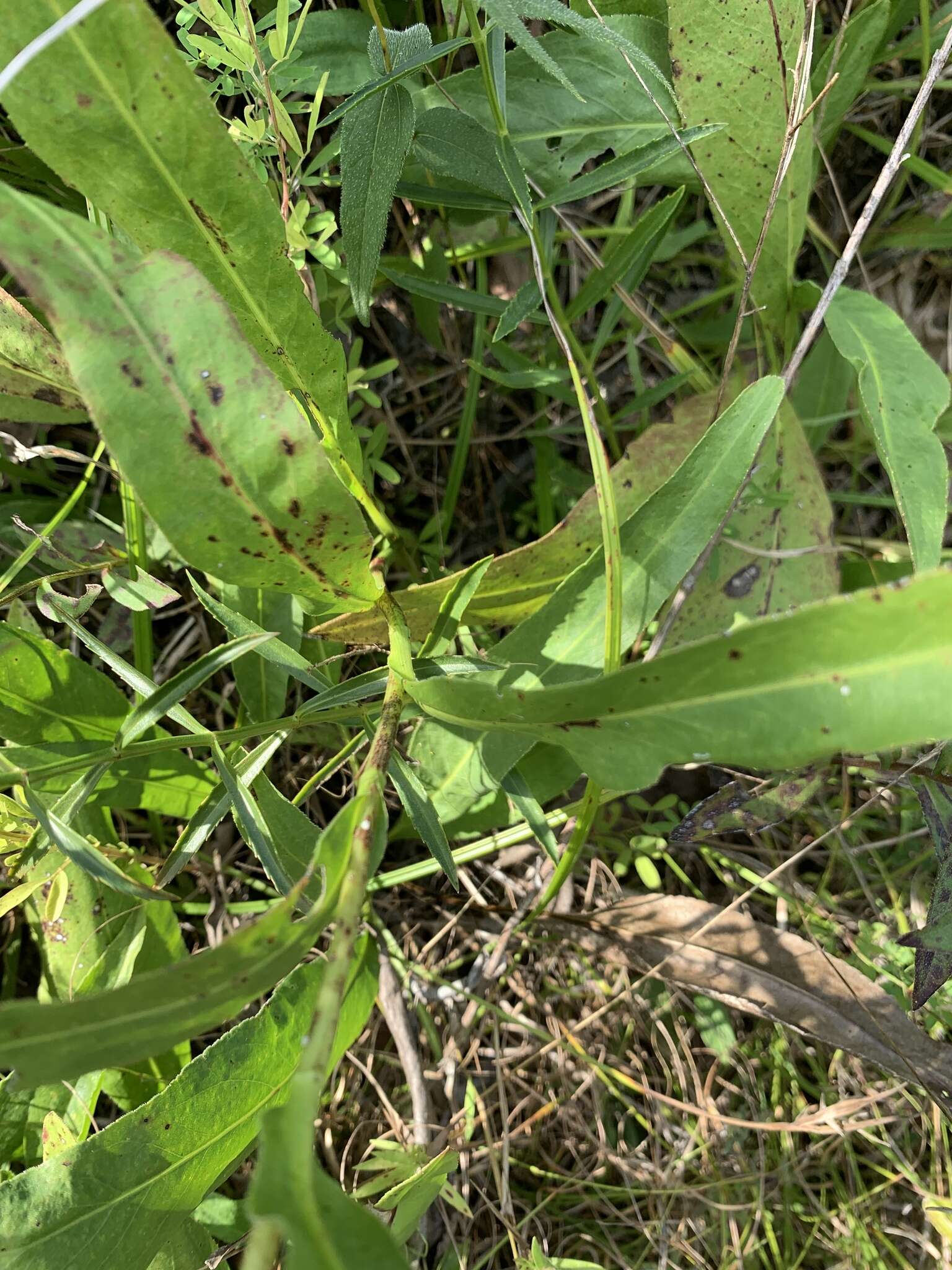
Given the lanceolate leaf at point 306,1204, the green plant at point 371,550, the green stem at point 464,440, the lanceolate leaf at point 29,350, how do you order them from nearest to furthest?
the lanceolate leaf at point 306,1204, the green plant at point 371,550, the lanceolate leaf at point 29,350, the green stem at point 464,440

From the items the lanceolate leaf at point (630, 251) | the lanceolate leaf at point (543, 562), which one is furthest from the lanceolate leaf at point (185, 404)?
the lanceolate leaf at point (630, 251)

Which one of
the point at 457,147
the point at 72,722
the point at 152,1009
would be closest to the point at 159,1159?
the point at 152,1009

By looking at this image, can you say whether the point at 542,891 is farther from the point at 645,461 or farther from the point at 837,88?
the point at 837,88

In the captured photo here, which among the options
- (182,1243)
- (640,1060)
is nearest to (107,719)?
(182,1243)

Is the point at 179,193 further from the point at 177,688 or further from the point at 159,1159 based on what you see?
the point at 159,1159

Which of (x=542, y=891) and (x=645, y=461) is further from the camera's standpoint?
(x=542, y=891)

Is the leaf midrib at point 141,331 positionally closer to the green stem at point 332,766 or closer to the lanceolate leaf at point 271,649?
the lanceolate leaf at point 271,649

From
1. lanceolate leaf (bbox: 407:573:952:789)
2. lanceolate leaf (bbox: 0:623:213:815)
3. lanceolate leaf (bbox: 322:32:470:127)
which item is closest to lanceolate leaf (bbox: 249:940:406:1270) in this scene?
lanceolate leaf (bbox: 407:573:952:789)

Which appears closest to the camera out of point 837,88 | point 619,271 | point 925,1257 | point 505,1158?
point 619,271
